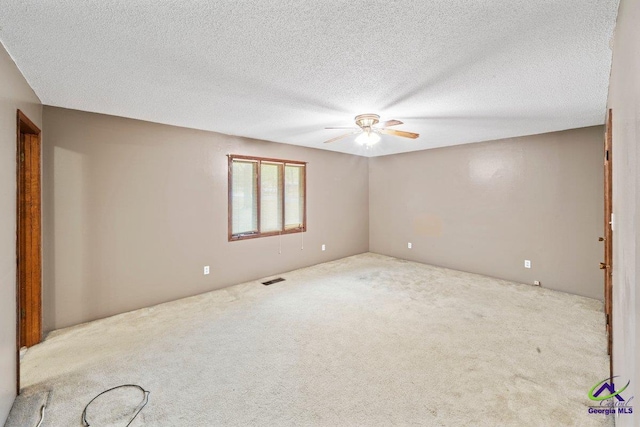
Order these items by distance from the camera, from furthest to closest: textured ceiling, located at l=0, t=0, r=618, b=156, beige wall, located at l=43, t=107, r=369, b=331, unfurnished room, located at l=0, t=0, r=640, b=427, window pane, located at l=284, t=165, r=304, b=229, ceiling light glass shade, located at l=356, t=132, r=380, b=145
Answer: window pane, located at l=284, t=165, r=304, b=229
ceiling light glass shade, located at l=356, t=132, r=380, b=145
beige wall, located at l=43, t=107, r=369, b=331
unfurnished room, located at l=0, t=0, r=640, b=427
textured ceiling, located at l=0, t=0, r=618, b=156

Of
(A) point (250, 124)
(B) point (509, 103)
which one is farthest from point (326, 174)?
(B) point (509, 103)

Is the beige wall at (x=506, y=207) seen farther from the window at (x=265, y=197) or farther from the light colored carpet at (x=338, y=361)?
the window at (x=265, y=197)

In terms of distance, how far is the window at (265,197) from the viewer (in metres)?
4.51

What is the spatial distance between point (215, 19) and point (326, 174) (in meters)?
4.29

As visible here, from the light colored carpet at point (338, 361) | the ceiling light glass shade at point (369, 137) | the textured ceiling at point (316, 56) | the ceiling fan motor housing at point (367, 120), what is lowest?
the light colored carpet at point (338, 361)

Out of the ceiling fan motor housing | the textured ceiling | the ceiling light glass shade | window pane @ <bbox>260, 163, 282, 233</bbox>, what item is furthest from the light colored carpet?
the textured ceiling

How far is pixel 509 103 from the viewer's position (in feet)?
9.55

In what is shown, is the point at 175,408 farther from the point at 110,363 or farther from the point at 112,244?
the point at 112,244

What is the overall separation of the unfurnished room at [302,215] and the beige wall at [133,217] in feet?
0.08

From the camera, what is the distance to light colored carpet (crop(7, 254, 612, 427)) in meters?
1.88

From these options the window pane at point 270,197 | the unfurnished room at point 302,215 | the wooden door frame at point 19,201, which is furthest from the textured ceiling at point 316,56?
the window pane at point 270,197

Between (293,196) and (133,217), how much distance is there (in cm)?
251

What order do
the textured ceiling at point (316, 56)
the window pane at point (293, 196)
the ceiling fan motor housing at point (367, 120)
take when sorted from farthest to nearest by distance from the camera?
1. the window pane at point (293, 196)
2. the ceiling fan motor housing at point (367, 120)
3. the textured ceiling at point (316, 56)

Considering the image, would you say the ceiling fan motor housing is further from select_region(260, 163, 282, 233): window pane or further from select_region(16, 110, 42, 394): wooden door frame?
select_region(16, 110, 42, 394): wooden door frame
